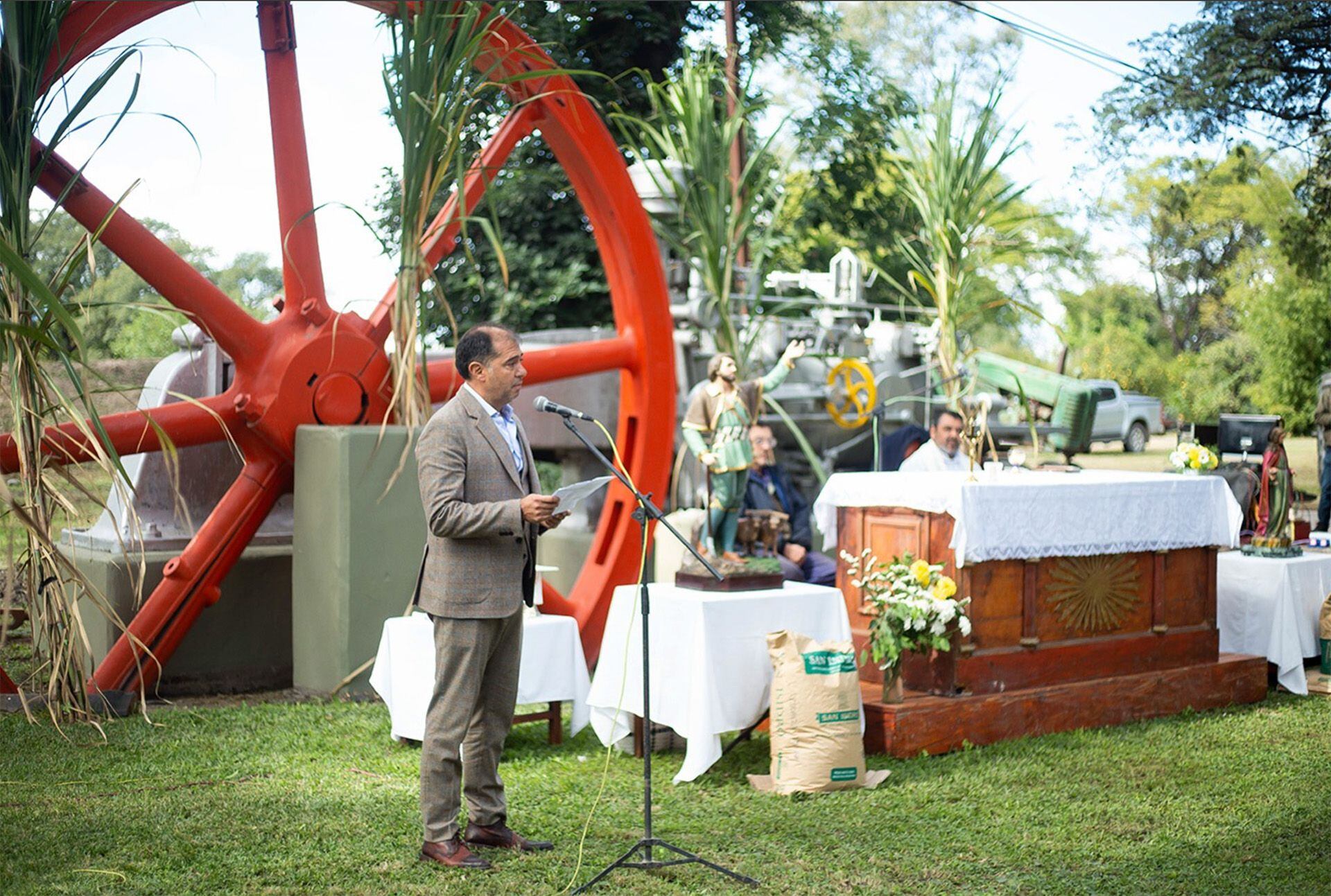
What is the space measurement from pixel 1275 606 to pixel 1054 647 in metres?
1.60

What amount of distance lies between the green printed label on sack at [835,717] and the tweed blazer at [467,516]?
1483 millimetres

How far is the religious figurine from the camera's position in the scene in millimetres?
5848

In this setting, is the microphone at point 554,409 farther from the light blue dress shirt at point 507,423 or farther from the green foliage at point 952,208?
the green foliage at point 952,208

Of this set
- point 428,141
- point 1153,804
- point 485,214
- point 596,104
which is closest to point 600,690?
point 1153,804

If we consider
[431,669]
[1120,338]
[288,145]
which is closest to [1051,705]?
[431,669]

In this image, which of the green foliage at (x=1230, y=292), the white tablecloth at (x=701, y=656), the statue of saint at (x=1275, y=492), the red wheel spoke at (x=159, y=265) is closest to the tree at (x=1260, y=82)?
the green foliage at (x=1230, y=292)

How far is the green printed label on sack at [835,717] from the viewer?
5082 mm

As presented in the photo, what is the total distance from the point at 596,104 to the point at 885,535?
3.08 m

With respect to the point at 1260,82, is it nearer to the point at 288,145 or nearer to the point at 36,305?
the point at 288,145

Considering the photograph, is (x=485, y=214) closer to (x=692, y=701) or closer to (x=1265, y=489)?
(x=1265, y=489)

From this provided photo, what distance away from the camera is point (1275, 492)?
7.45 m

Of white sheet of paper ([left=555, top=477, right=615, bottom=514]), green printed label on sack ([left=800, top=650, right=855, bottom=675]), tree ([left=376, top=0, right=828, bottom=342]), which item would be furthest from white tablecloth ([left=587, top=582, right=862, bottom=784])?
tree ([left=376, top=0, right=828, bottom=342])

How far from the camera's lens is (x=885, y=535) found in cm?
627

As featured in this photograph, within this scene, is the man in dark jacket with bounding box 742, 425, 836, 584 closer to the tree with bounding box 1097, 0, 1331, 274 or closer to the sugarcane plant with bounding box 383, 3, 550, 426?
the sugarcane plant with bounding box 383, 3, 550, 426
